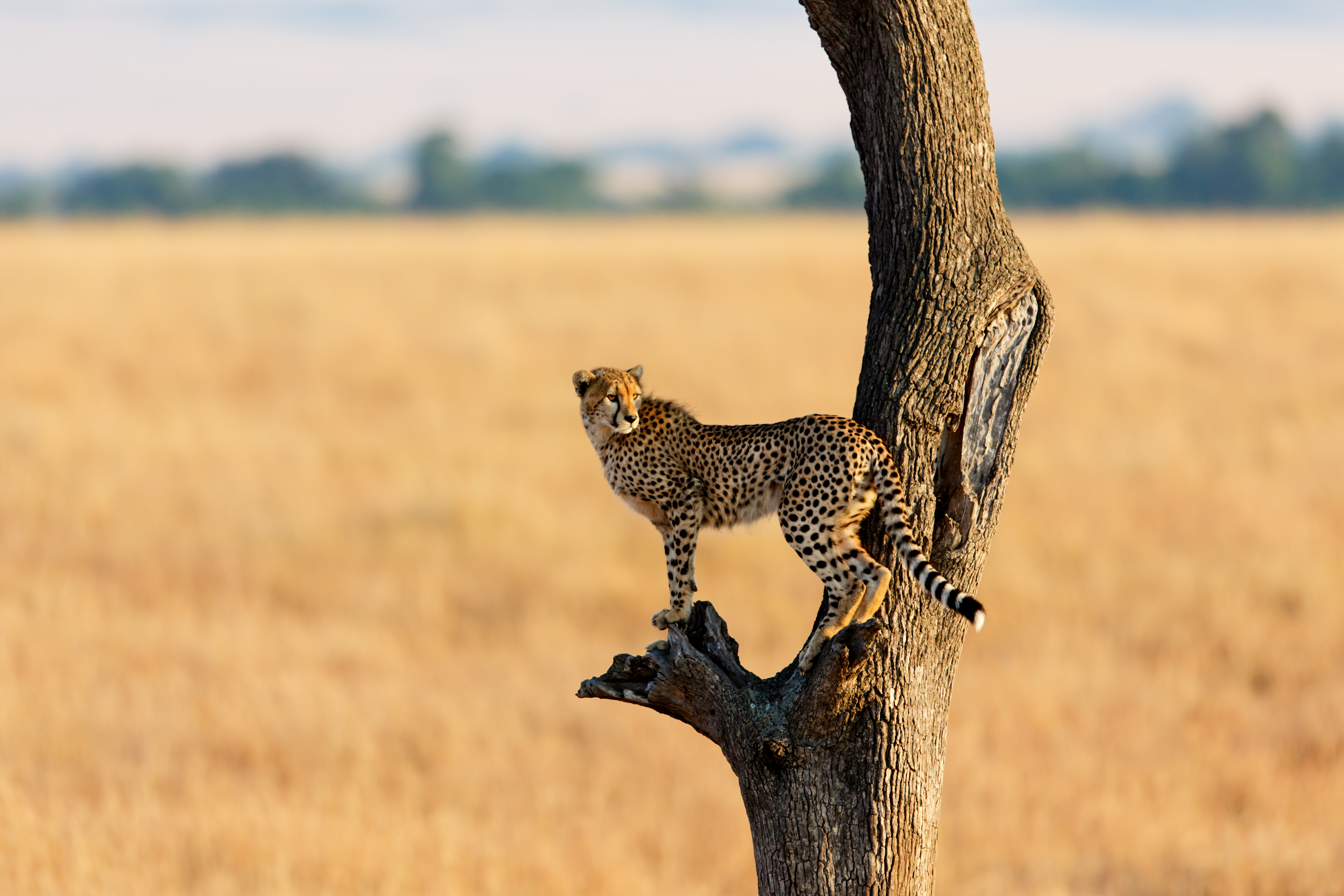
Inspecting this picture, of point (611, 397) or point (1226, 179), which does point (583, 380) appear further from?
point (1226, 179)

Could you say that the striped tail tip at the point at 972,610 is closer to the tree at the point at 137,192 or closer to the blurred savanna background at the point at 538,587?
the blurred savanna background at the point at 538,587

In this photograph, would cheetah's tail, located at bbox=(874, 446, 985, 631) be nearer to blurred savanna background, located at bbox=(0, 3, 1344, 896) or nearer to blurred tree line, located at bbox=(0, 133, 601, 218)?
blurred savanna background, located at bbox=(0, 3, 1344, 896)

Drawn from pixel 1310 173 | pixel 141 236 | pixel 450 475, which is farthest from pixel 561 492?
pixel 1310 173

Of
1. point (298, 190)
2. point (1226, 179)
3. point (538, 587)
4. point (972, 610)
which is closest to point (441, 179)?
point (298, 190)

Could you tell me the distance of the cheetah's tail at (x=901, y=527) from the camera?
2.61 m

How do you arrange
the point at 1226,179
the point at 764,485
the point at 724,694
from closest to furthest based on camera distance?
the point at 764,485, the point at 724,694, the point at 1226,179

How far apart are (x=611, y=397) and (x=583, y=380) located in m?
0.08

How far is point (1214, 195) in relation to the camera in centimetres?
6247

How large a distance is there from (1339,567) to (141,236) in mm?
26674

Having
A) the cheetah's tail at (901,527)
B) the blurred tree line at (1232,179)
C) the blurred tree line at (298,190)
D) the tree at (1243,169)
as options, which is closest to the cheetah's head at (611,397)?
the cheetah's tail at (901,527)

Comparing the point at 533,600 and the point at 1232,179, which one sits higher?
the point at 1232,179

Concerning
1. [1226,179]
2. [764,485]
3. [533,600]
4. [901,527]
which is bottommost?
[901,527]

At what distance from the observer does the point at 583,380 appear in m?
3.00

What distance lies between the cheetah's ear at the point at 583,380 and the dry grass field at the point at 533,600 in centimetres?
435
